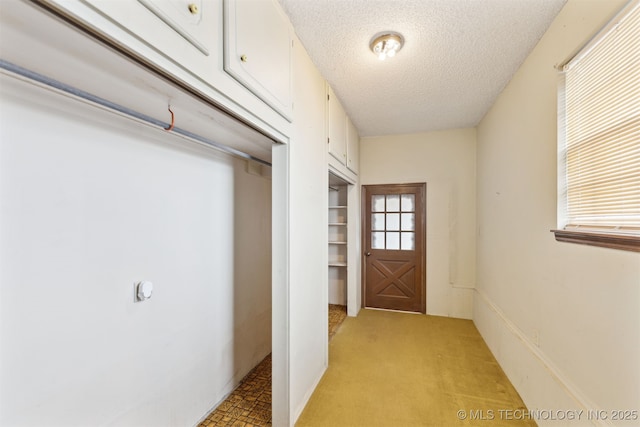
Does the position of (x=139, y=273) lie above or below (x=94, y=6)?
below

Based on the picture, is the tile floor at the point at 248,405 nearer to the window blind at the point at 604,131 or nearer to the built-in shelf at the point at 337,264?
the built-in shelf at the point at 337,264

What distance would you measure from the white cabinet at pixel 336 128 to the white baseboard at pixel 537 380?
218 centimetres

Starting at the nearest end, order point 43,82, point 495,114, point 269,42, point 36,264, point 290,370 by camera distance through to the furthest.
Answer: point 43,82
point 36,264
point 269,42
point 290,370
point 495,114

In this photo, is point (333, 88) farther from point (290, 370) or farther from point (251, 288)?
point (290, 370)

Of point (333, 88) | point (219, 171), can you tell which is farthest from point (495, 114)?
point (219, 171)

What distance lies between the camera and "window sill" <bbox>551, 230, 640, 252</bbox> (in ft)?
3.43

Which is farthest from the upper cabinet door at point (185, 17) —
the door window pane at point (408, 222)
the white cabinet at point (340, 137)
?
the door window pane at point (408, 222)

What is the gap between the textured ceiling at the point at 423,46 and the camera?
1554mm

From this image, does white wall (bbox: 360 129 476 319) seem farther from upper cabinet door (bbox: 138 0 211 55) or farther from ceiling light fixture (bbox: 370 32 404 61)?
upper cabinet door (bbox: 138 0 211 55)

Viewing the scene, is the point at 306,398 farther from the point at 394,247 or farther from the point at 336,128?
the point at 394,247

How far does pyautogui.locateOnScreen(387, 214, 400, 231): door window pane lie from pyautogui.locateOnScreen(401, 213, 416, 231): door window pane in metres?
0.07

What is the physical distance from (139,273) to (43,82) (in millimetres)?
910

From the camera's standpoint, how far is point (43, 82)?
0.90m

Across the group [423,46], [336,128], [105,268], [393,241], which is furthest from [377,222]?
[105,268]
